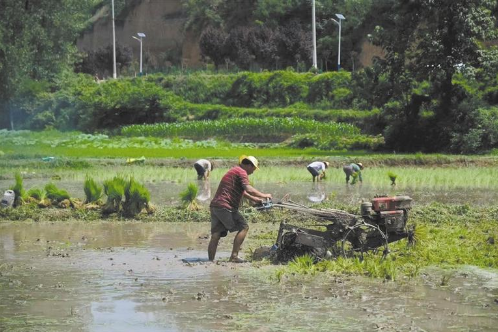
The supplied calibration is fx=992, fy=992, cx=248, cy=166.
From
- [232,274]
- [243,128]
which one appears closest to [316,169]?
[232,274]

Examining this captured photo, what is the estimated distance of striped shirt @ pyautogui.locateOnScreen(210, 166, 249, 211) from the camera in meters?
13.1

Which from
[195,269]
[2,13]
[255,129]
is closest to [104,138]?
[255,129]

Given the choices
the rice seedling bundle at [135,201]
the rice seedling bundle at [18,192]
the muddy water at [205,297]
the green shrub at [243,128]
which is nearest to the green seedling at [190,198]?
the rice seedling bundle at [135,201]

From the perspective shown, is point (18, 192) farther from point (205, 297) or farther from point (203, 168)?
point (205, 297)

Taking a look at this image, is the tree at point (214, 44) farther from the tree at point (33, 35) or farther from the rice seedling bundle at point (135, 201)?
the rice seedling bundle at point (135, 201)

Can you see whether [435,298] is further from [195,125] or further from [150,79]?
[150,79]

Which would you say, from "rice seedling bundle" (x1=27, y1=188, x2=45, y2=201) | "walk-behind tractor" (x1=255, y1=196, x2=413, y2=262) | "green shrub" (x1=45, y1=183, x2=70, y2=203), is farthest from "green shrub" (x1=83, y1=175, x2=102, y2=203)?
"walk-behind tractor" (x1=255, y1=196, x2=413, y2=262)

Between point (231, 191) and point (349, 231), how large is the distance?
5.52 feet

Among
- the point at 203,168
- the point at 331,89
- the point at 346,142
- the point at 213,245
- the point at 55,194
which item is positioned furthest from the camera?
the point at 331,89

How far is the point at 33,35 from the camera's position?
41.9m

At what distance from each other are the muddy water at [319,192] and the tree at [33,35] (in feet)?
49.2

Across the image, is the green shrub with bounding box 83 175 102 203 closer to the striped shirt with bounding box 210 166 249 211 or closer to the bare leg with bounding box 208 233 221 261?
the bare leg with bounding box 208 233 221 261

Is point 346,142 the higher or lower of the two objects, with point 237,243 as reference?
lower

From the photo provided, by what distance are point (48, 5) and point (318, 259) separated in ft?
100
